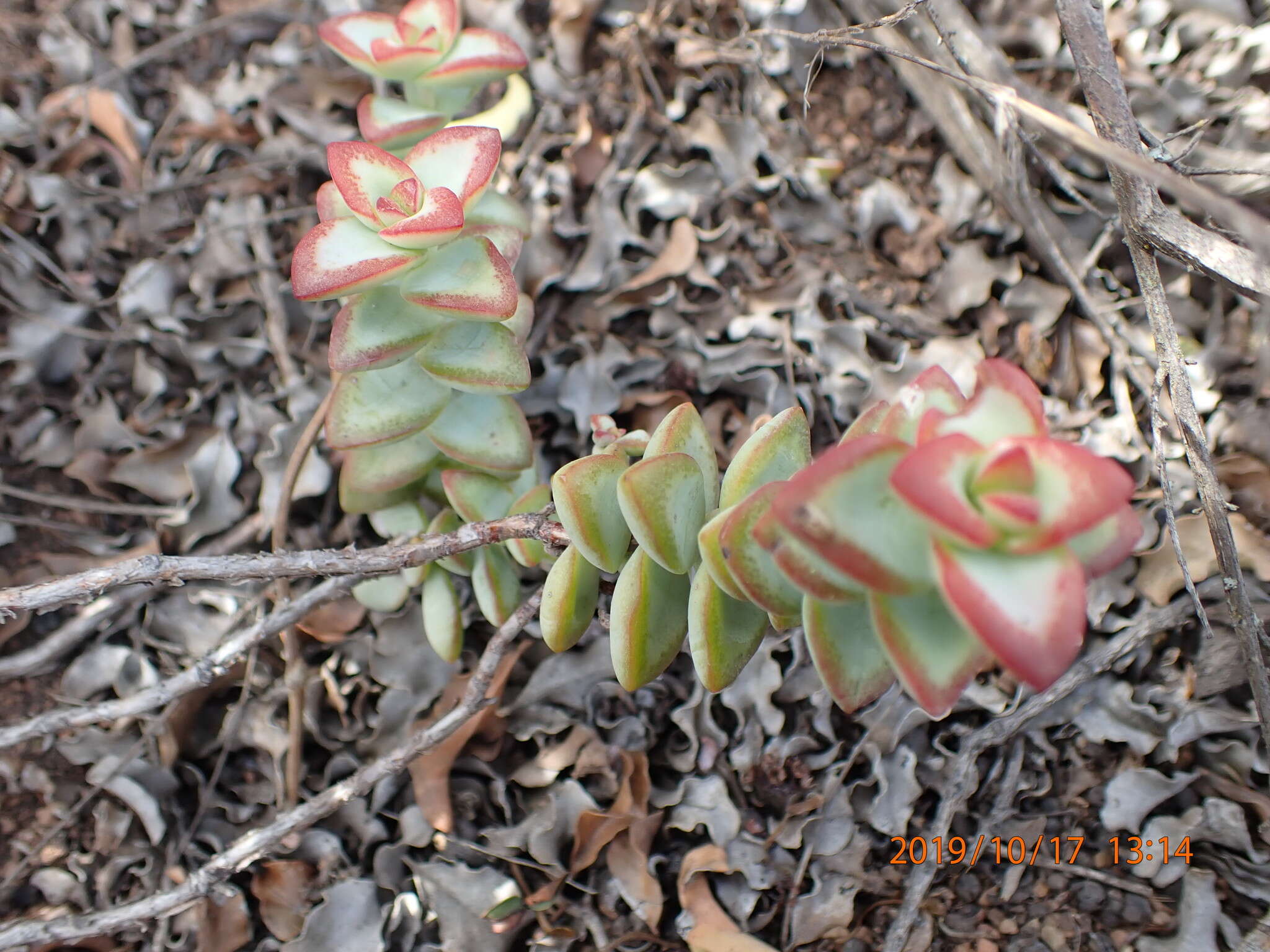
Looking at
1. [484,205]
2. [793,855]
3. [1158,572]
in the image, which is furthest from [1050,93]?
[793,855]

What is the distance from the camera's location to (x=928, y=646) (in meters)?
0.82

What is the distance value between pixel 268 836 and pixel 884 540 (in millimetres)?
1062

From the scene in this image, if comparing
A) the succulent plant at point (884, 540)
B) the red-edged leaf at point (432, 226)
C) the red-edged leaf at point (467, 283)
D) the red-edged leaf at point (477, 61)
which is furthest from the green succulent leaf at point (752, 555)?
the red-edged leaf at point (477, 61)

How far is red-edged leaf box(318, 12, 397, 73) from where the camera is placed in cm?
141

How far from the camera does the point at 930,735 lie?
1.46m

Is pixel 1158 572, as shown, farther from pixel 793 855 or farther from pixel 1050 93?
pixel 1050 93

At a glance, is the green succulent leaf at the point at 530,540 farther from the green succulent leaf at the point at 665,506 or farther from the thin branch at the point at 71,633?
the thin branch at the point at 71,633

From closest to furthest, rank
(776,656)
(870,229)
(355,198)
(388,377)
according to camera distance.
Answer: (355,198)
(388,377)
(776,656)
(870,229)

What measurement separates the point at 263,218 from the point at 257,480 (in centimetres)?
59

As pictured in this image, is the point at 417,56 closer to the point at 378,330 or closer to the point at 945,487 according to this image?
the point at 378,330

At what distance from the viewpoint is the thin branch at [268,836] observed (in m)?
1.26

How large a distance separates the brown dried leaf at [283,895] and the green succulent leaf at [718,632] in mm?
875

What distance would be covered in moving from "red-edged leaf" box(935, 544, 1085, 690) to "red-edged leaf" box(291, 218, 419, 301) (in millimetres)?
762

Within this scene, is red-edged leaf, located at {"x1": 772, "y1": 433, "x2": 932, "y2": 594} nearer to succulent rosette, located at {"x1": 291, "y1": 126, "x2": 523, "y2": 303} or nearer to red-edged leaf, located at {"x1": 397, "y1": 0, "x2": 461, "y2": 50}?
succulent rosette, located at {"x1": 291, "y1": 126, "x2": 523, "y2": 303}
